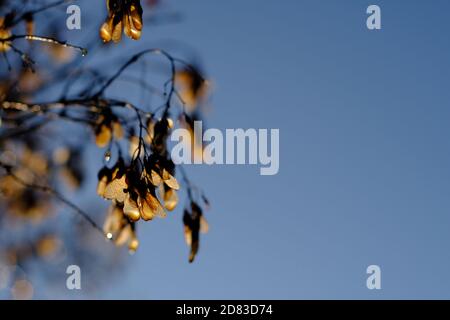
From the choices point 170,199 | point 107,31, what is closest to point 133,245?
point 170,199

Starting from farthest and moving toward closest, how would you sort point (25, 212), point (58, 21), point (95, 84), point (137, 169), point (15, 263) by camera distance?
point (15, 263) → point (25, 212) → point (58, 21) → point (95, 84) → point (137, 169)

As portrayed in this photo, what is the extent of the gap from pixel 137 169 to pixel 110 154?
379mm

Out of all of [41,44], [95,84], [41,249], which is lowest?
[41,249]

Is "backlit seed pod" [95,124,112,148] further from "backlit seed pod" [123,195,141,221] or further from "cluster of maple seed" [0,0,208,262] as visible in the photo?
"backlit seed pod" [123,195,141,221]

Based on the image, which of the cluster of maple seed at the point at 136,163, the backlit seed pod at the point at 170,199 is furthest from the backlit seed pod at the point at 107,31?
the backlit seed pod at the point at 170,199

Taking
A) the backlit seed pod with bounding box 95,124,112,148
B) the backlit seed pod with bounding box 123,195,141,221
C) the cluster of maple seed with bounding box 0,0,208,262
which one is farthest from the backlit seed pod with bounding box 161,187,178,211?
the backlit seed pod with bounding box 95,124,112,148

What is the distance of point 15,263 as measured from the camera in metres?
4.45

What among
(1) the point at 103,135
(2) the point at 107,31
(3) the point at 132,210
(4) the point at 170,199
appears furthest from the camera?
(1) the point at 103,135

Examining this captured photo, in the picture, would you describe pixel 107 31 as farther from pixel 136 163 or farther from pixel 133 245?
pixel 133 245
